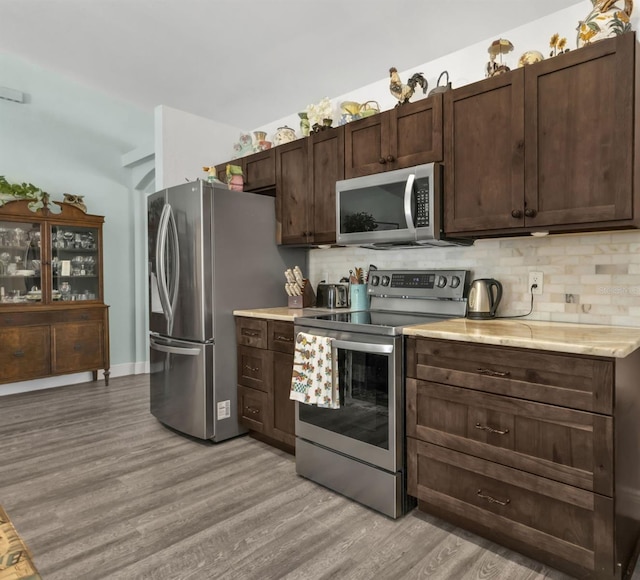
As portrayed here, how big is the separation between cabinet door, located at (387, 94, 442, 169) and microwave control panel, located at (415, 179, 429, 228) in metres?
0.15

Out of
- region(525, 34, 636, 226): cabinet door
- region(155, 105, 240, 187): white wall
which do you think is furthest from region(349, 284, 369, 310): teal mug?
region(155, 105, 240, 187): white wall

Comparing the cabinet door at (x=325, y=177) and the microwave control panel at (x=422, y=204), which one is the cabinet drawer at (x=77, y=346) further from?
the microwave control panel at (x=422, y=204)

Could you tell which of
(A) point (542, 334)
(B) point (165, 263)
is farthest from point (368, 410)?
(B) point (165, 263)

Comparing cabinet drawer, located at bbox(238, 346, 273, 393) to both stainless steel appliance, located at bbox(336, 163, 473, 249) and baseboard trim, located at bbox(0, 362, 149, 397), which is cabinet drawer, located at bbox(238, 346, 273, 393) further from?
baseboard trim, located at bbox(0, 362, 149, 397)

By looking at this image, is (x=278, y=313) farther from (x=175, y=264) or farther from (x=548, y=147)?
(x=548, y=147)

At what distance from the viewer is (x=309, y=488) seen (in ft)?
7.77

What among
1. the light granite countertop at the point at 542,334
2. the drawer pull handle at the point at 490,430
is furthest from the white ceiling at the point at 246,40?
the drawer pull handle at the point at 490,430

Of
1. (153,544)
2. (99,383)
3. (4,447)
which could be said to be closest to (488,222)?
(153,544)

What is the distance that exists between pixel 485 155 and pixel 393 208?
1.83 ft

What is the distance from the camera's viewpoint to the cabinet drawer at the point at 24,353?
4043 millimetres

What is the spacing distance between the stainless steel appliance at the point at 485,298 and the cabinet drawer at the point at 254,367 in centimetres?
131

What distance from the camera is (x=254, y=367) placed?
3.00 metres

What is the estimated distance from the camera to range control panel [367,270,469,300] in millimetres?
2533

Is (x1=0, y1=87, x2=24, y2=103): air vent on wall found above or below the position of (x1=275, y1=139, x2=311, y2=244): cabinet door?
above
